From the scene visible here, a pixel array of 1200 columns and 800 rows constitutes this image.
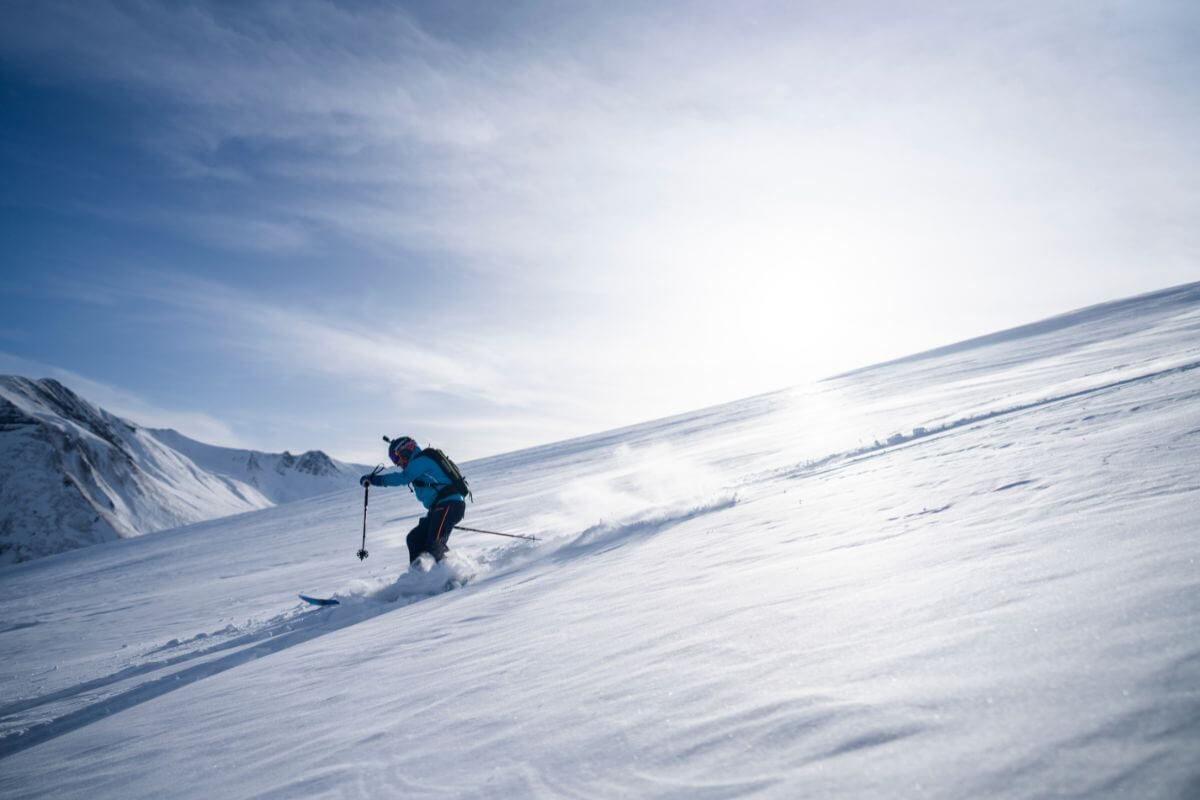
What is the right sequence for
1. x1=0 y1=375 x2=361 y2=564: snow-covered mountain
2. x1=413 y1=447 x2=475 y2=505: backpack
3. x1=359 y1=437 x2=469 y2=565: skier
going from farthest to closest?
1. x1=0 y1=375 x2=361 y2=564: snow-covered mountain
2. x1=413 y1=447 x2=475 y2=505: backpack
3. x1=359 y1=437 x2=469 y2=565: skier

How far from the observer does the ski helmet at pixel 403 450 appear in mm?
9617

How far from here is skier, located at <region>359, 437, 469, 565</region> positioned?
29.1 ft

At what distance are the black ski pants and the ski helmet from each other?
1155 mm

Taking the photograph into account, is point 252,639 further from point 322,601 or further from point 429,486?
point 429,486

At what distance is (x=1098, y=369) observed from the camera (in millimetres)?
16375

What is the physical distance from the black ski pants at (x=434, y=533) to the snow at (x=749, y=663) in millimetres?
575

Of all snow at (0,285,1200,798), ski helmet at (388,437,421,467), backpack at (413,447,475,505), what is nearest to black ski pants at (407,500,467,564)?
backpack at (413,447,475,505)

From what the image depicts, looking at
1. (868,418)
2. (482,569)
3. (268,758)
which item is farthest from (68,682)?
(868,418)

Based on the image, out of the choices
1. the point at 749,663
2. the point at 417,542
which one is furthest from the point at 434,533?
the point at 749,663

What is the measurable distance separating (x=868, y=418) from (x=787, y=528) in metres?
16.9

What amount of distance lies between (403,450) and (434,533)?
66.5 inches

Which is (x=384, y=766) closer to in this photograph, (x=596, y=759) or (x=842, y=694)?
(x=596, y=759)

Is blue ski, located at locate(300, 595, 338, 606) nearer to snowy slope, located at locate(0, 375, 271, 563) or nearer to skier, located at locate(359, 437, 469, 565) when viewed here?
skier, located at locate(359, 437, 469, 565)

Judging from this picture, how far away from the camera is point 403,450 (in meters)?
9.62
